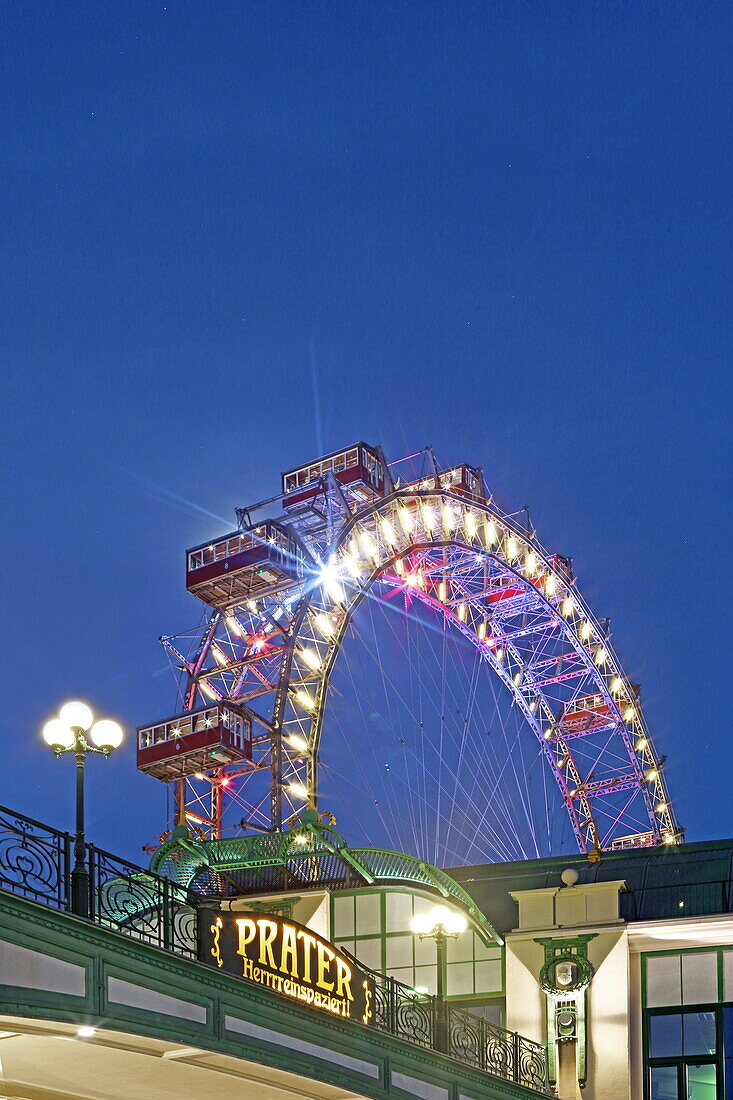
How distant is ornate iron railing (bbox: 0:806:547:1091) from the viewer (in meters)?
18.7

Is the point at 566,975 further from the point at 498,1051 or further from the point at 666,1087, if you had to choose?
the point at 666,1087

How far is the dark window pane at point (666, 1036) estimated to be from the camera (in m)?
33.0

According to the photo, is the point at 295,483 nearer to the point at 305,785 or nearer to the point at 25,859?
the point at 305,785

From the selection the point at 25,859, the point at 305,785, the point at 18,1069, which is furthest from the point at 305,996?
the point at 305,785

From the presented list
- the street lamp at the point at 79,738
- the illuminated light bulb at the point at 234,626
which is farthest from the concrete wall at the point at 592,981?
the illuminated light bulb at the point at 234,626

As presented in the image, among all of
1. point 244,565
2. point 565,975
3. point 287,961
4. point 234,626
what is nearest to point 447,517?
point 244,565

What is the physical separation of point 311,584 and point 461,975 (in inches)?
858

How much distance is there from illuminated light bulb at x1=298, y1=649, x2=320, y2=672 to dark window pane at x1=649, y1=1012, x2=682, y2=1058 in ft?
74.8

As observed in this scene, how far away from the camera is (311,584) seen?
2151 inches

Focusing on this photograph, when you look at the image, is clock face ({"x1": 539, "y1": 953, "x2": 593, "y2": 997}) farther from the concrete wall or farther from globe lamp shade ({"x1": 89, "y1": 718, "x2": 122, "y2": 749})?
globe lamp shade ({"x1": 89, "y1": 718, "x2": 122, "y2": 749})

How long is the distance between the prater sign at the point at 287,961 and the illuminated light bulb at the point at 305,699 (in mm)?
28527

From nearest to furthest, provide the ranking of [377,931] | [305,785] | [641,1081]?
1. [641,1081]
2. [377,931]
3. [305,785]

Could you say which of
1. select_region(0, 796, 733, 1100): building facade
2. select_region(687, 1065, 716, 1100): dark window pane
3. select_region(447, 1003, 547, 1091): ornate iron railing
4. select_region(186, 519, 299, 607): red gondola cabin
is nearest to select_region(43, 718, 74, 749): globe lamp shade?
select_region(0, 796, 733, 1100): building facade

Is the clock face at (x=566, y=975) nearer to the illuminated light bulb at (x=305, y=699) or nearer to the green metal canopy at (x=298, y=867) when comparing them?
the green metal canopy at (x=298, y=867)
